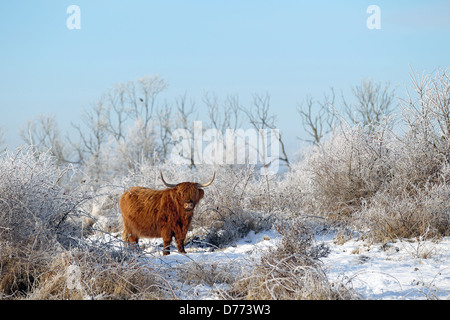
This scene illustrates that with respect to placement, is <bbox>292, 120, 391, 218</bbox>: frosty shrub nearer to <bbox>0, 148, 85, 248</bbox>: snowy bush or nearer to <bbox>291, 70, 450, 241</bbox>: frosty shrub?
<bbox>291, 70, 450, 241</bbox>: frosty shrub

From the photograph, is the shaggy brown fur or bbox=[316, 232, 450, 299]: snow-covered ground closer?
bbox=[316, 232, 450, 299]: snow-covered ground

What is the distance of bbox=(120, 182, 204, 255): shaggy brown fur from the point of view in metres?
7.56

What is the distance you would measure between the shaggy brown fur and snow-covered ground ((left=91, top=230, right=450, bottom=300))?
707 mm

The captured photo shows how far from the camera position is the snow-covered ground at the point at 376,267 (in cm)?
489

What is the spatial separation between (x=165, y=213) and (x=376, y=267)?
340cm

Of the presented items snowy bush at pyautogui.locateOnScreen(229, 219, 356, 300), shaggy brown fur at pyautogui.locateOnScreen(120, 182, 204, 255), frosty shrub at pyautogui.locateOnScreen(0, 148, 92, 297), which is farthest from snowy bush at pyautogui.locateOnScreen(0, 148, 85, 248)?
snowy bush at pyautogui.locateOnScreen(229, 219, 356, 300)

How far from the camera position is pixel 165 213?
7672 mm

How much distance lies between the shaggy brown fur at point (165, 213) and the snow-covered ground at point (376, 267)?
71 centimetres

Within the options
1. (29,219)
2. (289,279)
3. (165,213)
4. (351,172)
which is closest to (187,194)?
(165,213)

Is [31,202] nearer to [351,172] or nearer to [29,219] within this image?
[29,219]

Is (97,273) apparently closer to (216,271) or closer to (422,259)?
(216,271)

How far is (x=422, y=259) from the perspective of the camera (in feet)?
20.3
